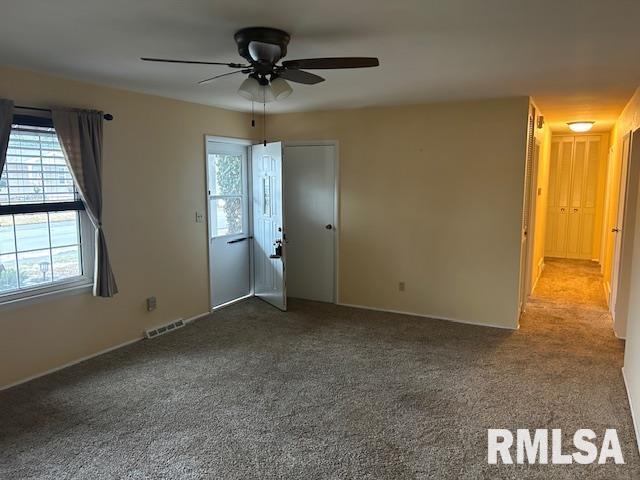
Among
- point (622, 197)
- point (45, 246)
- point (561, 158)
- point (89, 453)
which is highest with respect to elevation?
point (561, 158)

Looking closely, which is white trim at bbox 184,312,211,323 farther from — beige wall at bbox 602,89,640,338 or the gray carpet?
beige wall at bbox 602,89,640,338

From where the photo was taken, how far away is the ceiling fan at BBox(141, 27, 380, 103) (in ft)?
8.07

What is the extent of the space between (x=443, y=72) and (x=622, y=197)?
2.83m

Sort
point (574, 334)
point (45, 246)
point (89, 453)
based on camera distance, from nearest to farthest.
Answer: point (89, 453), point (45, 246), point (574, 334)

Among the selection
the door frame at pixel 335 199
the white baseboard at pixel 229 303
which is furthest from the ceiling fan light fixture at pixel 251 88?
the white baseboard at pixel 229 303

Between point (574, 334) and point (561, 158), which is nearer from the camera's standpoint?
point (574, 334)

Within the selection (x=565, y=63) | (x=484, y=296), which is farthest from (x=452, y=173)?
(x=565, y=63)

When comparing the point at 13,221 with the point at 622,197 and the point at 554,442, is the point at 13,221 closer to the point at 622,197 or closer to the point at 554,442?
the point at 554,442

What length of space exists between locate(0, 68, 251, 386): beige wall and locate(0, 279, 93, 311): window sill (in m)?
0.05

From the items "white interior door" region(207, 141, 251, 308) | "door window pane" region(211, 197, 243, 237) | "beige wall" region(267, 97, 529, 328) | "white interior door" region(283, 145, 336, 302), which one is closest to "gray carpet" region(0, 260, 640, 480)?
"beige wall" region(267, 97, 529, 328)

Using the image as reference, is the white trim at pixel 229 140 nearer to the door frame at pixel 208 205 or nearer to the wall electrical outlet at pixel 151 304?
the door frame at pixel 208 205

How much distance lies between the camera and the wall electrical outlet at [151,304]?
4.54 m

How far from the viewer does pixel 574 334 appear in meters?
4.53

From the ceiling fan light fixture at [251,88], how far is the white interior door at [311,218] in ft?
8.54
